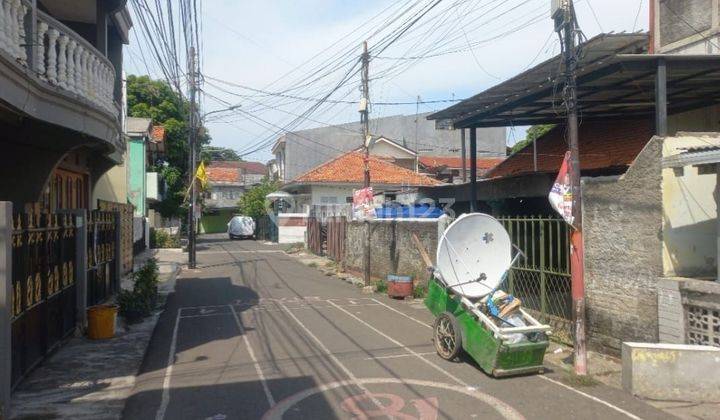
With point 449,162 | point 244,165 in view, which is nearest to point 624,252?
point 449,162

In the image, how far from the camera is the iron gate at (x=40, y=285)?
703 centimetres

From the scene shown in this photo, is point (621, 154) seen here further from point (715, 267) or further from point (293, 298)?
point (293, 298)

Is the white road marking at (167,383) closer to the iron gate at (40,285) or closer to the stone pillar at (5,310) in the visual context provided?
the stone pillar at (5,310)

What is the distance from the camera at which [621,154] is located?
13.5 meters

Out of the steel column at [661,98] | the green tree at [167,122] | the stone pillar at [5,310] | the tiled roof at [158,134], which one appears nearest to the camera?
the stone pillar at [5,310]

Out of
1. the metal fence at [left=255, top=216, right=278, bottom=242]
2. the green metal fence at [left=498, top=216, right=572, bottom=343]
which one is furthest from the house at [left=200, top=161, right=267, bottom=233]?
the green metal fence at [left=498, top=216, right=572, bottom=343]

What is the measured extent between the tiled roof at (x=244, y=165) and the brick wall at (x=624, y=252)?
83.7 metres

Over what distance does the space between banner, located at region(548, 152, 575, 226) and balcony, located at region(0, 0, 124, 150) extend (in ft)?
22.4

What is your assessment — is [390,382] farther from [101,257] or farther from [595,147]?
[595,147]

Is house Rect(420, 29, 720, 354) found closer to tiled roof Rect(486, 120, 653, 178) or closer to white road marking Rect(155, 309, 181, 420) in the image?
tiled roof Rect(486, 120, 653, 178)

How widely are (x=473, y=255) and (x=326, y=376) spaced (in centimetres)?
280

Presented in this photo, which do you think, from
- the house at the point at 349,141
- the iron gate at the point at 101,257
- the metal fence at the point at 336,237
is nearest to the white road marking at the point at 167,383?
the iron gate at the point at 101,257

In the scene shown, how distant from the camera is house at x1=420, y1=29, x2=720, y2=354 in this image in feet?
26.4

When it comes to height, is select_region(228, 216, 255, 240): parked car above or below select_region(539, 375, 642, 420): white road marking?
above
